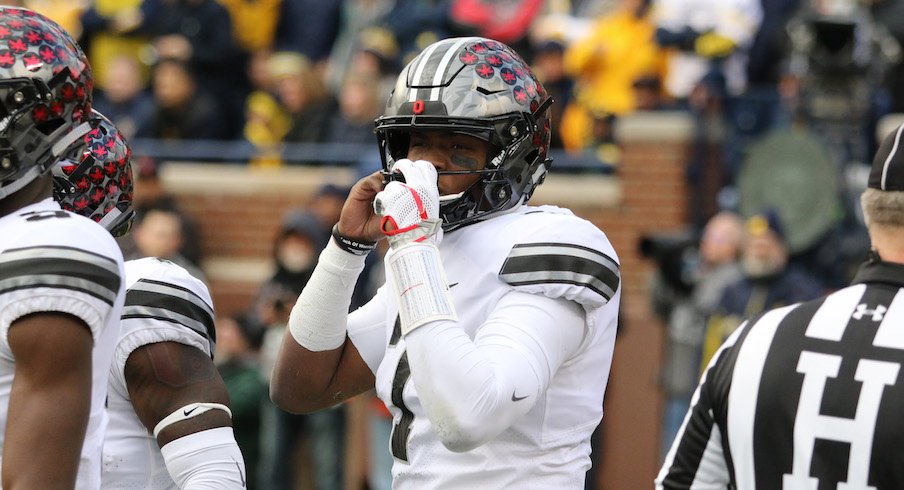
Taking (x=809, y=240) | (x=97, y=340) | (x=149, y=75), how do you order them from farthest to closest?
(x=149, y=75)
(x=809, y=240)
(x=97, y=340)

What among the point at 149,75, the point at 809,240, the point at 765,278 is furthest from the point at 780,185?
the point at 149,75

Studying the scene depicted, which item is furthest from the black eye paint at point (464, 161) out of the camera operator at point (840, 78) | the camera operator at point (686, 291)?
the camera operator at point (840, 78)

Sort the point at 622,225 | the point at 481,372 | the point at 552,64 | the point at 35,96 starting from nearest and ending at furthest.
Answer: the point at 35,96, the point at 481,372, the point at 622,225, the point at 552,64

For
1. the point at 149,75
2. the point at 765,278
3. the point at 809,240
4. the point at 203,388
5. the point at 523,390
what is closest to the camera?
the point at 523,390

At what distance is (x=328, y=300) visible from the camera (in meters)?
3.71

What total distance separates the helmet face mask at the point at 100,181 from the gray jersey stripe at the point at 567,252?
101 cm

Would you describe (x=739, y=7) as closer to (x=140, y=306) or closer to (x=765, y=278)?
(x=765, y=278)

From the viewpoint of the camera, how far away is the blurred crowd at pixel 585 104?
8.48m

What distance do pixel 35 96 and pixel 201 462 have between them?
0.97 metres

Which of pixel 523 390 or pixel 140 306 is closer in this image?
pixel 523 390

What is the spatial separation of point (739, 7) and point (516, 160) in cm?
693

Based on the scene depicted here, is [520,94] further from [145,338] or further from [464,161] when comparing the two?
[145,338]

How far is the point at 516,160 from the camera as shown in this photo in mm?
3562

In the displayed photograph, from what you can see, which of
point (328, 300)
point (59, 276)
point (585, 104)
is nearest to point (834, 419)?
point (328, 300)
